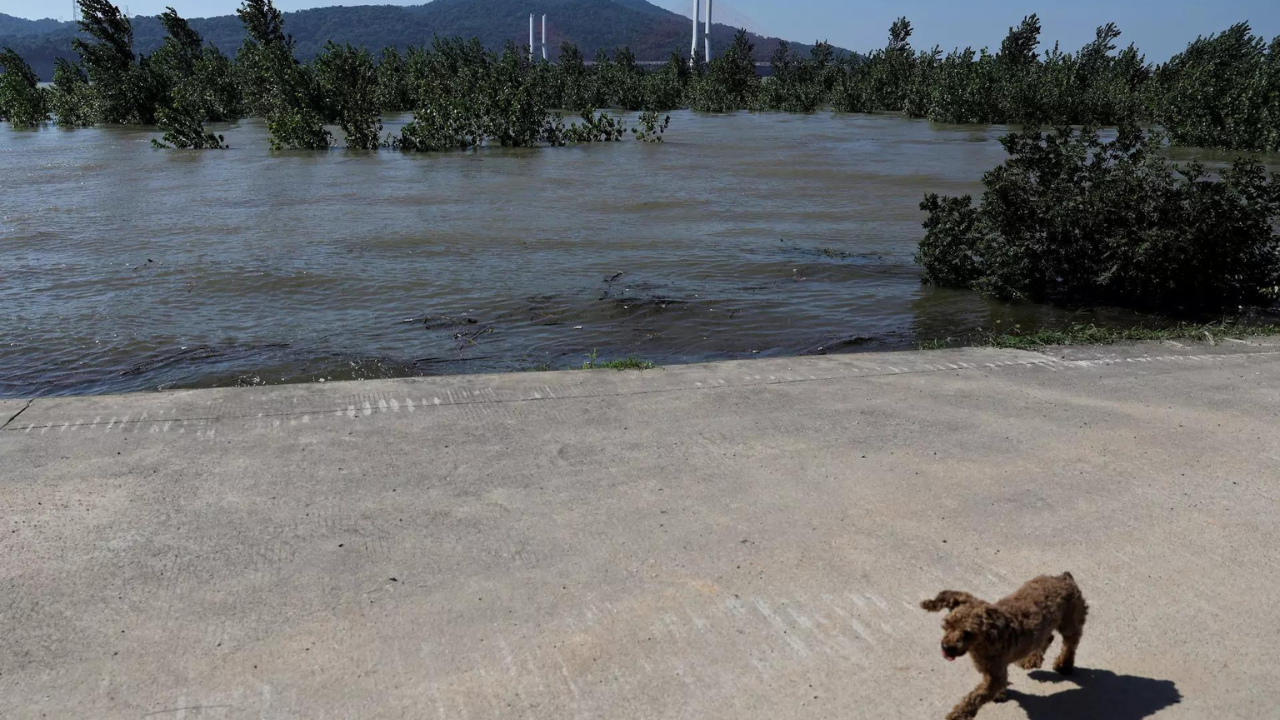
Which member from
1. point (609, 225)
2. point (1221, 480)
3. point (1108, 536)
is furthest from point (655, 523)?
point (609, 225)

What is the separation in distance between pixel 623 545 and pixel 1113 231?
282 inches

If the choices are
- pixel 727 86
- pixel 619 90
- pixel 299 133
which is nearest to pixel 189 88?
pixel 299 133

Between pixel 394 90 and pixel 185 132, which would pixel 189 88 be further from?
pixel 185 132

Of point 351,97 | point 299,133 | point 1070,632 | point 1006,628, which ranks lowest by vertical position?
point 1070,632

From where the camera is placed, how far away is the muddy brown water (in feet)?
27.5

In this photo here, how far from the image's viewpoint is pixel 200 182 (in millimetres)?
19547

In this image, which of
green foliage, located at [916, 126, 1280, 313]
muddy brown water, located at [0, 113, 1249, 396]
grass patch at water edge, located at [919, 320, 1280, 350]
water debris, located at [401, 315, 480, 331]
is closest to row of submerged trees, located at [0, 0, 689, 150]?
muddy brown water, located at [0, 113, 1249, 396]

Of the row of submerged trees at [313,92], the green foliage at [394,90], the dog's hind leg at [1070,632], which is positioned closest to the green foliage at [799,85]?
the row of submerged trees at [313,92]

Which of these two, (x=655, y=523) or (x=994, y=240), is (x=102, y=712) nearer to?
(x=655, y=523)

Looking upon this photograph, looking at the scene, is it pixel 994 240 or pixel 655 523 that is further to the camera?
pixel 994 240

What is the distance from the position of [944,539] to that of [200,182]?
18.7 meters

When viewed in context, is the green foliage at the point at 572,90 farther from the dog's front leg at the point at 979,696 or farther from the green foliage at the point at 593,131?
the dog's front leg at the point at 979,696

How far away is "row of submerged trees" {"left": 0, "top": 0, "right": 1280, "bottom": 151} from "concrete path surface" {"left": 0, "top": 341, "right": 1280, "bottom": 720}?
810 inches

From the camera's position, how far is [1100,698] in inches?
120
